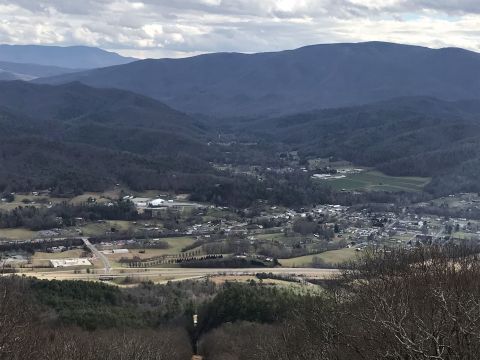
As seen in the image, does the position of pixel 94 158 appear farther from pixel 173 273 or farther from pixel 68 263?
pixel 173 273

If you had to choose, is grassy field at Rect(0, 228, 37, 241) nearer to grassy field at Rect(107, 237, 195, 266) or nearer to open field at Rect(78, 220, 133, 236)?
open field at Rect(78, 220, 133, 236)

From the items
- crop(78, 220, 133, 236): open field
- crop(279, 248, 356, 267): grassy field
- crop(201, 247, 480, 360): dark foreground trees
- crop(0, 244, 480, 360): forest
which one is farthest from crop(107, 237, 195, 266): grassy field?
crop(201, 247, 480, 360): dark foreground trees

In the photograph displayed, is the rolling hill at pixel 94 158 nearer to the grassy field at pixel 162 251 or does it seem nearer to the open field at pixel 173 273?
the grassy field at pixel 162 251

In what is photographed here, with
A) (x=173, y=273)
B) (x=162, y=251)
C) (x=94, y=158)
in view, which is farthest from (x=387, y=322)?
(x=94, y=158)

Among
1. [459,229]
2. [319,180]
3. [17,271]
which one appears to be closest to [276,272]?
[17,271]

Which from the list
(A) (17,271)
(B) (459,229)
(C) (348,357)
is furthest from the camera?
(B) (459,229)

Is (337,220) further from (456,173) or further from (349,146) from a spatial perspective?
(349,146)

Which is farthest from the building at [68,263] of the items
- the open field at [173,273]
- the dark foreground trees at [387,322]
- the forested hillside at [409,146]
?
the forested hillside at [409,146]
